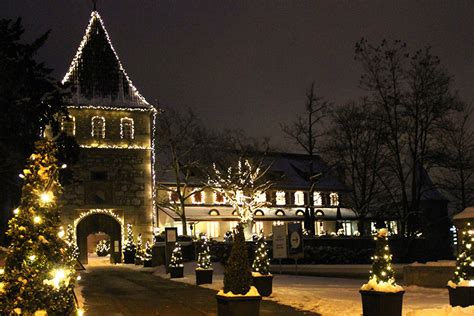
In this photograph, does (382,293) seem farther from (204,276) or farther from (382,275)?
(204,276)

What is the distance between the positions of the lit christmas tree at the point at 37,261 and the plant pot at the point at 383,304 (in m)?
6.86

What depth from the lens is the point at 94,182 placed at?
51312 mm

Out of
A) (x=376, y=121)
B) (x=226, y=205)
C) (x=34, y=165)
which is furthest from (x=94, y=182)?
(x=34, y=165)

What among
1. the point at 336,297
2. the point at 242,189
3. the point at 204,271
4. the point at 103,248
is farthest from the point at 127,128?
the point at 336,297

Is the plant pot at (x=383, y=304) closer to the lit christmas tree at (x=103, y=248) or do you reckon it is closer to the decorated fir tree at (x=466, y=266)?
the decorated fir tree at (x=466, y=266)

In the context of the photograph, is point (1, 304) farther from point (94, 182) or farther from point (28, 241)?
point (94, 182)

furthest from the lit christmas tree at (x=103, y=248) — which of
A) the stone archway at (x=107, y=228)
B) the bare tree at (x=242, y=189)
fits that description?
the stone archway at (x=107, y=228)

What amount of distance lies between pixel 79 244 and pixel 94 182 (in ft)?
16.1

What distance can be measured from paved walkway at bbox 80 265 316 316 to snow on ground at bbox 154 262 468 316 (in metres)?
0.80

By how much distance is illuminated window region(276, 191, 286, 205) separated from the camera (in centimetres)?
6912

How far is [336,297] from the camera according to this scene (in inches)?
760

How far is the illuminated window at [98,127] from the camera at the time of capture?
51875mm

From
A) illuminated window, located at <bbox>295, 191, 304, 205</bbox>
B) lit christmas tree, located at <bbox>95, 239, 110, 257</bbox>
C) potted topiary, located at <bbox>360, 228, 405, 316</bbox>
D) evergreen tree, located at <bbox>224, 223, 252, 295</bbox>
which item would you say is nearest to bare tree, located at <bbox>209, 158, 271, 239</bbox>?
illuminated window, located at <bbox>295, 191, 304, 205</bbox>

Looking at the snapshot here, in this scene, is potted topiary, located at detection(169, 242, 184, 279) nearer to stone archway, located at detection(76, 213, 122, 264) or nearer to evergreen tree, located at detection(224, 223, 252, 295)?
evergreen tree, located at detection(224, 223, 252, 295)
